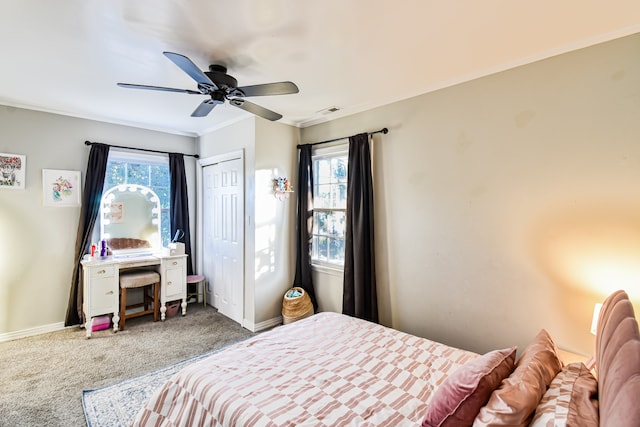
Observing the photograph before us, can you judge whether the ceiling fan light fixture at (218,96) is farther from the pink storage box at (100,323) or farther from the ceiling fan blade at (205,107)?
the pink storage box at (100,323)

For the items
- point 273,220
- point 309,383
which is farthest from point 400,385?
point 273,220

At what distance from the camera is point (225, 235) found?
13.2 feet

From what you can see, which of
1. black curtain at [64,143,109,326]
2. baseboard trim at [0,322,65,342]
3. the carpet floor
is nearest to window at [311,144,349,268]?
the carpet floor

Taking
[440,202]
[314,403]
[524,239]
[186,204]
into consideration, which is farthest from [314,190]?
[314,403]

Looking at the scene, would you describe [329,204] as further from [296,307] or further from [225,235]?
[225,235]

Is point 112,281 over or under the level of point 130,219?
under

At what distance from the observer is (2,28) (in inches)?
73.5

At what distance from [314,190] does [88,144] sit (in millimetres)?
2798

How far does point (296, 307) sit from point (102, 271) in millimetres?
2209

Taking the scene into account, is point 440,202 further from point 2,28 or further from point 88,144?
point 88,144

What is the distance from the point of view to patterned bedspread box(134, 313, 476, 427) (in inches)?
53.7

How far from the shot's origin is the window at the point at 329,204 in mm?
3531

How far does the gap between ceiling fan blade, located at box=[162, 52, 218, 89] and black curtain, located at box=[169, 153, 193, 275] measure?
2.58m

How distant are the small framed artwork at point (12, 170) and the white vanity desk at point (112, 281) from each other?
1075 mm
